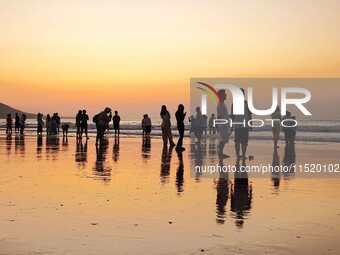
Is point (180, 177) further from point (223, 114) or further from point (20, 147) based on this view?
point (20, 147)

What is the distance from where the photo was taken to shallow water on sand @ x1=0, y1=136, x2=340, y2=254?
7.70m

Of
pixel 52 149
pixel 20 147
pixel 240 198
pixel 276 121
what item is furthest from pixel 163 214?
pixel 20 147

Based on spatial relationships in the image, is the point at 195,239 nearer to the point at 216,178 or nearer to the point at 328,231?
the point at 328,231

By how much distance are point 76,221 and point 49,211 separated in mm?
1081

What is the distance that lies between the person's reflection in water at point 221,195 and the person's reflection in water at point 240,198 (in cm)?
14

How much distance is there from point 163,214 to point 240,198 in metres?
2.52

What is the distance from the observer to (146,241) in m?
7.89

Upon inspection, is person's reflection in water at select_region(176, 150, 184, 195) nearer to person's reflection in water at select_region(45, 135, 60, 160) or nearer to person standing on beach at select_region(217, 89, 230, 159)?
person standing on beach at select_region(217, 89, 230, 159)

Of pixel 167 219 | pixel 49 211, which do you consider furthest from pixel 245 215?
pixel 49 211

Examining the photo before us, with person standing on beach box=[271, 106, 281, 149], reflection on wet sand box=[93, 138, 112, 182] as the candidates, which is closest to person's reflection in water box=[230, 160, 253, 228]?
reflection on wet sand box=[93, 138, 112, 182]

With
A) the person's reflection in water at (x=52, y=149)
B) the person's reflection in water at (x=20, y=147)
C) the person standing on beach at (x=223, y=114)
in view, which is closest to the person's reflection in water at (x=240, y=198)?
the person standing on beach at (x=223, y=114)

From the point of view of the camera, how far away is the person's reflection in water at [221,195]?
9805 mm

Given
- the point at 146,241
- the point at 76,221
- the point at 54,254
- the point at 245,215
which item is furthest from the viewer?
the point at 245,215

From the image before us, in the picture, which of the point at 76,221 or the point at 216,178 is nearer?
the point at 76,221
